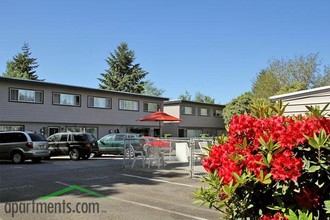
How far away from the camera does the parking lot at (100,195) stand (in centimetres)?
716

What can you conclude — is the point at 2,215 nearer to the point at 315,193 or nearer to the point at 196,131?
the point at 315,193

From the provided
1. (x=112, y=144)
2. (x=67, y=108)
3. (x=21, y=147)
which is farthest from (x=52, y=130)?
(x=21, y=147)

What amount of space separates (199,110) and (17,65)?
1446 inches

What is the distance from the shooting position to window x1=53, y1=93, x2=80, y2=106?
96.2ft

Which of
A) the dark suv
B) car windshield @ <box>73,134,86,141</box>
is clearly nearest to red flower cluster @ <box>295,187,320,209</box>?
the dark suv

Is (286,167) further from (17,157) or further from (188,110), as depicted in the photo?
(188,110)

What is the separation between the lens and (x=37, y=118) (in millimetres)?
27750

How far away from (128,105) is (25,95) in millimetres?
10950

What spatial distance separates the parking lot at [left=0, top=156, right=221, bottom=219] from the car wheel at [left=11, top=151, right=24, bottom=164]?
5.20m

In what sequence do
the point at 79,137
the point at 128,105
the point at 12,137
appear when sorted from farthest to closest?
the point at 128,105, the point at 79,137, the point at 12,137

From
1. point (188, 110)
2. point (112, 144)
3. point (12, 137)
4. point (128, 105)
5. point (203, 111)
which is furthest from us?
point (203, 111)

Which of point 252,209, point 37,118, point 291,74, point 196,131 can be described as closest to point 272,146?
point 252,209

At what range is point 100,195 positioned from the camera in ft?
30.1

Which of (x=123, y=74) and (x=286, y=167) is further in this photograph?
(x=123, y=74)
